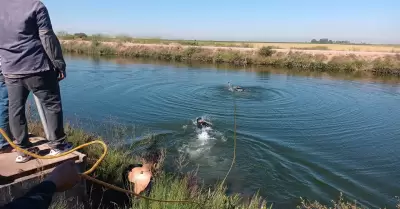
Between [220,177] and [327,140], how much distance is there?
4.87m

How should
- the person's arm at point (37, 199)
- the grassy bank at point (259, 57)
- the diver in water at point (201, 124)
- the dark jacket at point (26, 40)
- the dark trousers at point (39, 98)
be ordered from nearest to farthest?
the person's arm at point (37, 199), the dark jacket at point (26, 40), the dark trousers at point (39, 98), the diver in water at point (201, 124), the grassy bank at point (259, 57)

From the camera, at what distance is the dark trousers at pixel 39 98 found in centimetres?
439

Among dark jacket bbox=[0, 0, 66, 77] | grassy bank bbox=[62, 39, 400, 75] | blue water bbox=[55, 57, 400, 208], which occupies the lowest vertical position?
blue water bbox=[55, 57, 400, 208]

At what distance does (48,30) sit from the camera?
423 centimetres

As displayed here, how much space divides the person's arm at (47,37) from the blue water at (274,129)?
462cm

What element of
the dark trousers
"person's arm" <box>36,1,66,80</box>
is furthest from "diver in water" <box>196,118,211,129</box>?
"person's arm" <box>36,1,66,80</box>

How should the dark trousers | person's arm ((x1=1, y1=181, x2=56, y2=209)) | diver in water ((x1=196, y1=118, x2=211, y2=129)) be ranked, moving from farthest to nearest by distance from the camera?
diver in water ((x1=196, y1=118, x2=211, y2=129))
the dark trousers
person's arm ((x1=1, y1=181, x2=56, y2=209))

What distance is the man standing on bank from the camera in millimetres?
4117

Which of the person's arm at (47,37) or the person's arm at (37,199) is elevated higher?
the person's arm at (47,37)

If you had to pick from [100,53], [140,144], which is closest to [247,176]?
[140,144]

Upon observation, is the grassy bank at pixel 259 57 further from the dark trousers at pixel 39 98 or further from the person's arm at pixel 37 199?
the person's arm at pixel 37 199

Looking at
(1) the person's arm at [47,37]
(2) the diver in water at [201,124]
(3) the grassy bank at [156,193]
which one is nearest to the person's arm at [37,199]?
(3) the grassy bank at [156,193]

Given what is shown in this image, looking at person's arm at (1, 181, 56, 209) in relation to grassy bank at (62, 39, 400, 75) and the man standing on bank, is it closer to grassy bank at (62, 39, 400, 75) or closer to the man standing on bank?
the man standing on bank

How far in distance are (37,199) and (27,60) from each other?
3.04m
